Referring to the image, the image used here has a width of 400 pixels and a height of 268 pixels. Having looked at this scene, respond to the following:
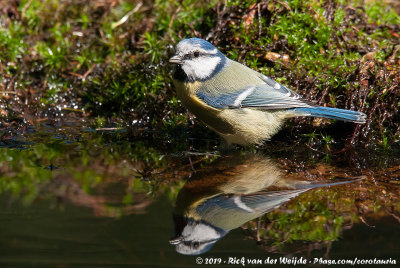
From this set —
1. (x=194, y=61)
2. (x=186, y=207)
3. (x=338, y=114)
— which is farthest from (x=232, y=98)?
(x=186, y=207)

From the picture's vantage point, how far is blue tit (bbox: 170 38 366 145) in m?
3.99

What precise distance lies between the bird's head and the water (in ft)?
2.11

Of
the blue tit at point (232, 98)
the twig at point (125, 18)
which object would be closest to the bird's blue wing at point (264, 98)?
the blue tit at point (232, 98)

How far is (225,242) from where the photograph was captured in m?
2.64

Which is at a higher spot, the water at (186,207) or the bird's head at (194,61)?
the bird's head at (194,61)

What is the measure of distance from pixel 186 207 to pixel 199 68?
1.44 meters

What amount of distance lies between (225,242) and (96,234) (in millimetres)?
689

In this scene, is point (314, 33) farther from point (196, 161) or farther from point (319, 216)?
point (319, 216)

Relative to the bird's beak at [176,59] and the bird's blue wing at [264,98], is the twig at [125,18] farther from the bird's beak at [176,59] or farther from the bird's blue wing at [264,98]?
the bird's blue wing at [264,98]

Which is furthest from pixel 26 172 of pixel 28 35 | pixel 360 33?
pixel 360 33

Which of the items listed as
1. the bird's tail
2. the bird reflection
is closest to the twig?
the bird reflection

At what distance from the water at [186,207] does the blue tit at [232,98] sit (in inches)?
10.5

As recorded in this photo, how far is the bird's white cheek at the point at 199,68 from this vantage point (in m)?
4.05

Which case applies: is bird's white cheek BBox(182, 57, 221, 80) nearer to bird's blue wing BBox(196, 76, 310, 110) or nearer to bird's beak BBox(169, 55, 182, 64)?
bird's beak BBox(169, 55, 182, 64)
